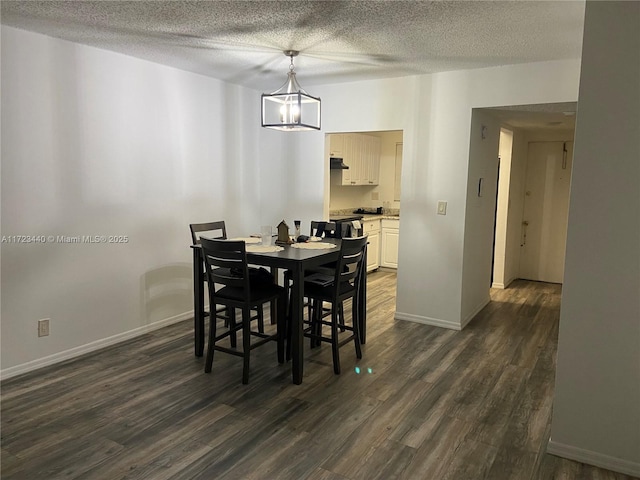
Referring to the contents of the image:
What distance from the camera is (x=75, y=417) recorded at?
9.10ft

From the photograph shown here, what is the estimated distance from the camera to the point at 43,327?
344 cm

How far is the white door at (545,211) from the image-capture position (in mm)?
6508

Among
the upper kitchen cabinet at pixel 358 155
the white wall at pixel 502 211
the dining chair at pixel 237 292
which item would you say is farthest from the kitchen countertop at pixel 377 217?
the dining chair at pixel 237 292

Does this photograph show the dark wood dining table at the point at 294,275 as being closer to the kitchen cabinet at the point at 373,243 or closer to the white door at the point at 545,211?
the kitchen cabinet at the point at 373,243

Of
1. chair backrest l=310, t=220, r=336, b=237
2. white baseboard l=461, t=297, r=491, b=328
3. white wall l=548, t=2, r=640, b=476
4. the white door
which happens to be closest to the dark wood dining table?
chair backrest l=310, t=220, r=336, b=237

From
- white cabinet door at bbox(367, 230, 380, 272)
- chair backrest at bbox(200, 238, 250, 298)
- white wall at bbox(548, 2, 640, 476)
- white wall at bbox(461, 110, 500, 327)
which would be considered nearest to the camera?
white wall at bbox(548, 2, 640, 476)

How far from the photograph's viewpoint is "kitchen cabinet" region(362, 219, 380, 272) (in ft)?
22.1

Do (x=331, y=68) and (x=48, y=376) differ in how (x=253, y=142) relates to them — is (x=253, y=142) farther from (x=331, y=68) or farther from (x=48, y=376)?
(x=48, y=376)

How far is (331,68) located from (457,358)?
8.92 feet

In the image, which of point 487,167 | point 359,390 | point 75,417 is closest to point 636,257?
point 359,390

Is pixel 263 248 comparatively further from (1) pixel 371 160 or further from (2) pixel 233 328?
(1) pixel 371 160

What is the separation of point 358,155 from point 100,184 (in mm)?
4162

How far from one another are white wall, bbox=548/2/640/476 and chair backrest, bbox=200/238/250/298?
1.93 m

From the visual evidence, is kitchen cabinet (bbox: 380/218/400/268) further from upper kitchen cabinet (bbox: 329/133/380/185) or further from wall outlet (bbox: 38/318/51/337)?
wall outlet (bbox: 38/318/51/337)
